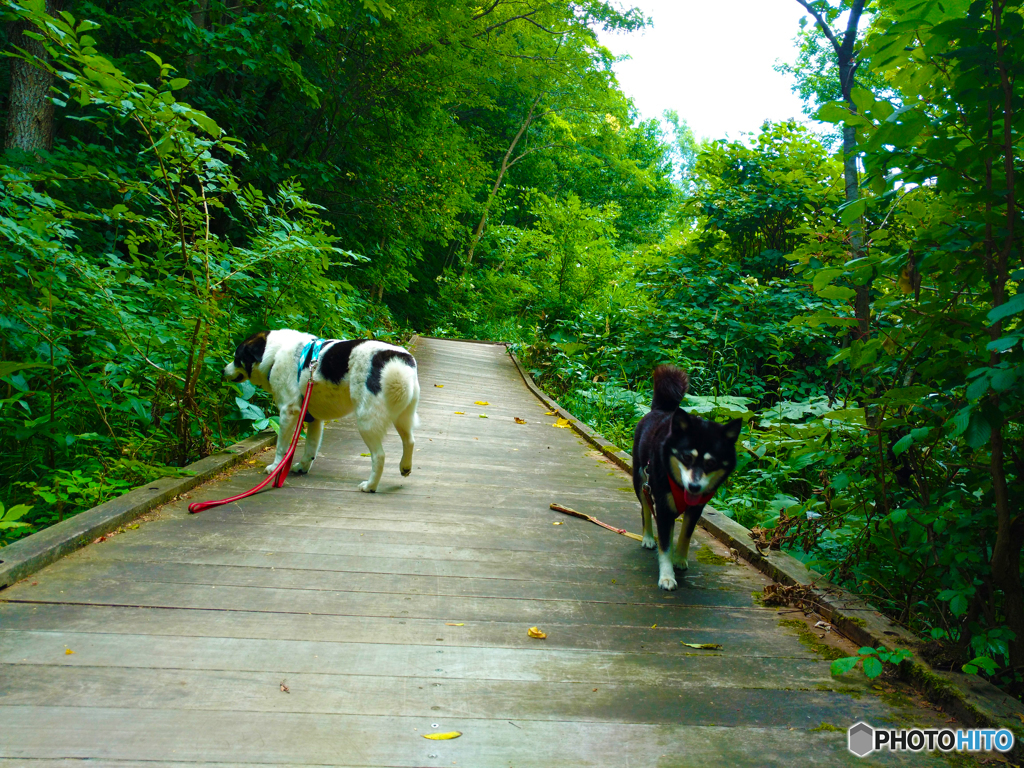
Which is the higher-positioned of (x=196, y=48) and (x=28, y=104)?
(x=196, y=48)

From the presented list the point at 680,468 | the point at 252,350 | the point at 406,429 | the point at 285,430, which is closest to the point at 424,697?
the point at 680,468

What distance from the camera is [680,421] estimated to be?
117 inches

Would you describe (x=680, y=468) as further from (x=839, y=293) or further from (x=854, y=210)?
(x=854, y=210)

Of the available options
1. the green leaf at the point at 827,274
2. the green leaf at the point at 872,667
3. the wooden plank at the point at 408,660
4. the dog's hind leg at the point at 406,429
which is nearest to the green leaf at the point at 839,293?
the green leaf at the point at 827,274

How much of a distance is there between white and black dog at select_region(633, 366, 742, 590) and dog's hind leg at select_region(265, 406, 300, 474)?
102 inches

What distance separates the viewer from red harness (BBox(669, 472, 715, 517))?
300 cm

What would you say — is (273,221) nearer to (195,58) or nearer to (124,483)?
(124,483)

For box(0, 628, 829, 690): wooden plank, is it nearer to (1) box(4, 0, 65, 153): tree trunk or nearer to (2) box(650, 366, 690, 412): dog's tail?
(2) box(650, 366, 690, 412): dog's tail

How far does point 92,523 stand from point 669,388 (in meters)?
3.09

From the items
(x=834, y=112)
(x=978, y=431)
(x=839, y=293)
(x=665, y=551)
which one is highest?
(x=834, y=112)

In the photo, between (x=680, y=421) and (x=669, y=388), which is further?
(x=669, y=388)

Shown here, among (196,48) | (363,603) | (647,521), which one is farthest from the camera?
(196,48)

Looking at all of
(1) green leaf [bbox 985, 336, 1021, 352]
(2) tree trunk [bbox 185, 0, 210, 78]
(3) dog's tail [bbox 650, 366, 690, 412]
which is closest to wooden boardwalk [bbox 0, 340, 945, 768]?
(3) dog's tail [bbox 650, 366, 690, 412]

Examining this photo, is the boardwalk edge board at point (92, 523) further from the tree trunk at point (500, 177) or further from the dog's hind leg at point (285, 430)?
the tree trunk at point (500, 177)
